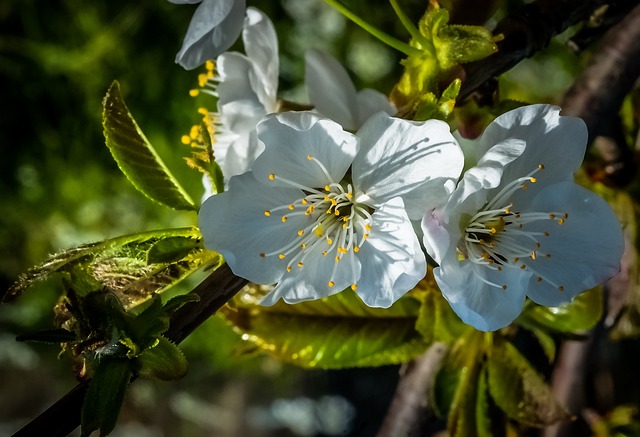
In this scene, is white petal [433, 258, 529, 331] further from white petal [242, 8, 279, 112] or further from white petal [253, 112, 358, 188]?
white petal [242, 8, 279, 112]

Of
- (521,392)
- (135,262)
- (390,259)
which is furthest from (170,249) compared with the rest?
(521,392)

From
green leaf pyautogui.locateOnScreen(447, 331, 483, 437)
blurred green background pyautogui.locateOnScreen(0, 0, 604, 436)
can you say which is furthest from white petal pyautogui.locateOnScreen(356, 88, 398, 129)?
blurred green background pyautogui.locateOnScreen(0, 0, 604, 436)

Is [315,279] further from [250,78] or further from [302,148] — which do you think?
[250,78]

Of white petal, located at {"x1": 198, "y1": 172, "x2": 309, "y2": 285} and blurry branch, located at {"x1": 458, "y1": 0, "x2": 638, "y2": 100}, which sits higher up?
blurry branch, located at {"x1": 458, "y1": 0, "x2": 638, "y2": 100}

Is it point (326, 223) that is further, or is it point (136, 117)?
point (136, 117)

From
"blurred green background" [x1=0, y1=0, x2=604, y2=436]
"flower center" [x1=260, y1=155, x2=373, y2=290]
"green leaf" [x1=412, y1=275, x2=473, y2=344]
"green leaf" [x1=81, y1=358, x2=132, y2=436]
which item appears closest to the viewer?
"green leaf" [x1=81, y1=358, x2=132, y2=436]

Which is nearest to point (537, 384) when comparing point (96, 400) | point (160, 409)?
point (96, 400)

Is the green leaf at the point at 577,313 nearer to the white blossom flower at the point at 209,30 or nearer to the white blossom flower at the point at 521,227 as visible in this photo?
the white blossom flower at the point at 521,227
